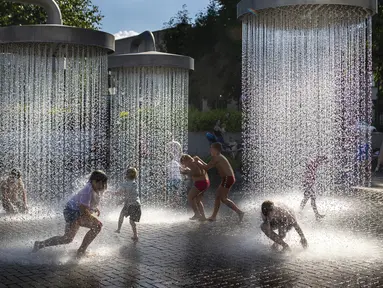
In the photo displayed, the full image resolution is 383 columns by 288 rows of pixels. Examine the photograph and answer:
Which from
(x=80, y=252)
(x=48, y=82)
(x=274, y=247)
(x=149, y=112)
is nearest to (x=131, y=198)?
(x=80, y=252)

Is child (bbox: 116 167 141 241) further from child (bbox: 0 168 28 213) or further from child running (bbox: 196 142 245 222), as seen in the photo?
child (bbox: 0 168 28 213)

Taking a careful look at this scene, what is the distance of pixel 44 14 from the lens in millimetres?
24000

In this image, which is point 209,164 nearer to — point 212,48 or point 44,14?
point 44,14

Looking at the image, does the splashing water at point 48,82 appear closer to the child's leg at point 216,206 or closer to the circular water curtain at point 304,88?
the circular water curtain at point 304,88

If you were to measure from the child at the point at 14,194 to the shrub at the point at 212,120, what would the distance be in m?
14.1

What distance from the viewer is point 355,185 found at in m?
17.4

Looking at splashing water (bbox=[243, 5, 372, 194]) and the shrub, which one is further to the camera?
the shrub

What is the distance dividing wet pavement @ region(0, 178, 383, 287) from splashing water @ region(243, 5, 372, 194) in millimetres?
3223

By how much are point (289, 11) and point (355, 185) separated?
1064cm

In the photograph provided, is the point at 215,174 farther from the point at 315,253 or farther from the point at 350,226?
the point at 315,253

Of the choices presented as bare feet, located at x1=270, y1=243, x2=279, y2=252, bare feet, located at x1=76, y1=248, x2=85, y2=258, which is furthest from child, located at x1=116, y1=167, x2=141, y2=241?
bare feet, located at x1=270, y1=243, x2=279, y2=252

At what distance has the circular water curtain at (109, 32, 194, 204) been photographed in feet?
36.9

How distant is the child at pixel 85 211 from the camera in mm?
A: 6926

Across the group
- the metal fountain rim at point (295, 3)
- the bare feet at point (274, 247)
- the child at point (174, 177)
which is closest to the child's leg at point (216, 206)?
the child at point (174, 177)
